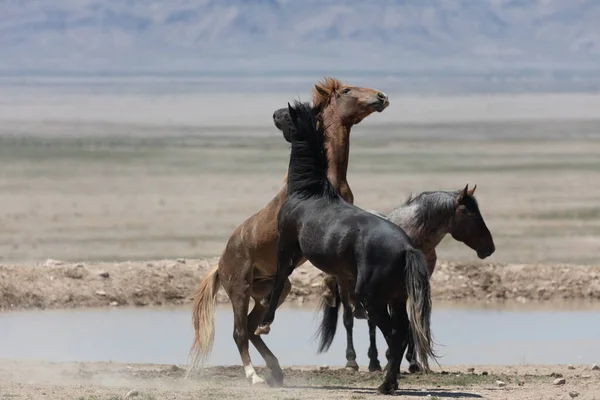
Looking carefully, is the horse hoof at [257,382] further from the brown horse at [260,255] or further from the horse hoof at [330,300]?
the horse hoof at [330,300]

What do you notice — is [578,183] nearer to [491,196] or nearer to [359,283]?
[491,196]

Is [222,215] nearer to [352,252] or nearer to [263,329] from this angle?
[263,329]

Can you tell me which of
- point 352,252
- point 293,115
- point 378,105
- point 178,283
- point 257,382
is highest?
point 378,105

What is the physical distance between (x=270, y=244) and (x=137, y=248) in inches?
367

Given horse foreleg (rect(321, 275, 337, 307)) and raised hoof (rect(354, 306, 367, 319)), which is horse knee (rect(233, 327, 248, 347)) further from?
horse foreleg (rect(321, 275, 337, 307))

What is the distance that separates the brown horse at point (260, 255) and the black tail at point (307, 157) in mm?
300

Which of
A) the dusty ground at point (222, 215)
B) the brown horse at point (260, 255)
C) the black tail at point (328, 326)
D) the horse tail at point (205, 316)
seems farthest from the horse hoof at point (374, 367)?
the horse tail at point (205, 316)

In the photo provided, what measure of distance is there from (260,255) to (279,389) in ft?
4.08

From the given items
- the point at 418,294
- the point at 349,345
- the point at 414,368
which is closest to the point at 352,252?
the point at 418,294

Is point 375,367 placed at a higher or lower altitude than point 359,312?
lower

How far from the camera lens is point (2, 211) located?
78.5ft

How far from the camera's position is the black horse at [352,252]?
8.96 m

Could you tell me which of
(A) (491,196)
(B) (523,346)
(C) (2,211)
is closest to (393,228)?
(B) (523,346)

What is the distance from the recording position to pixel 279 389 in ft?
32.6
